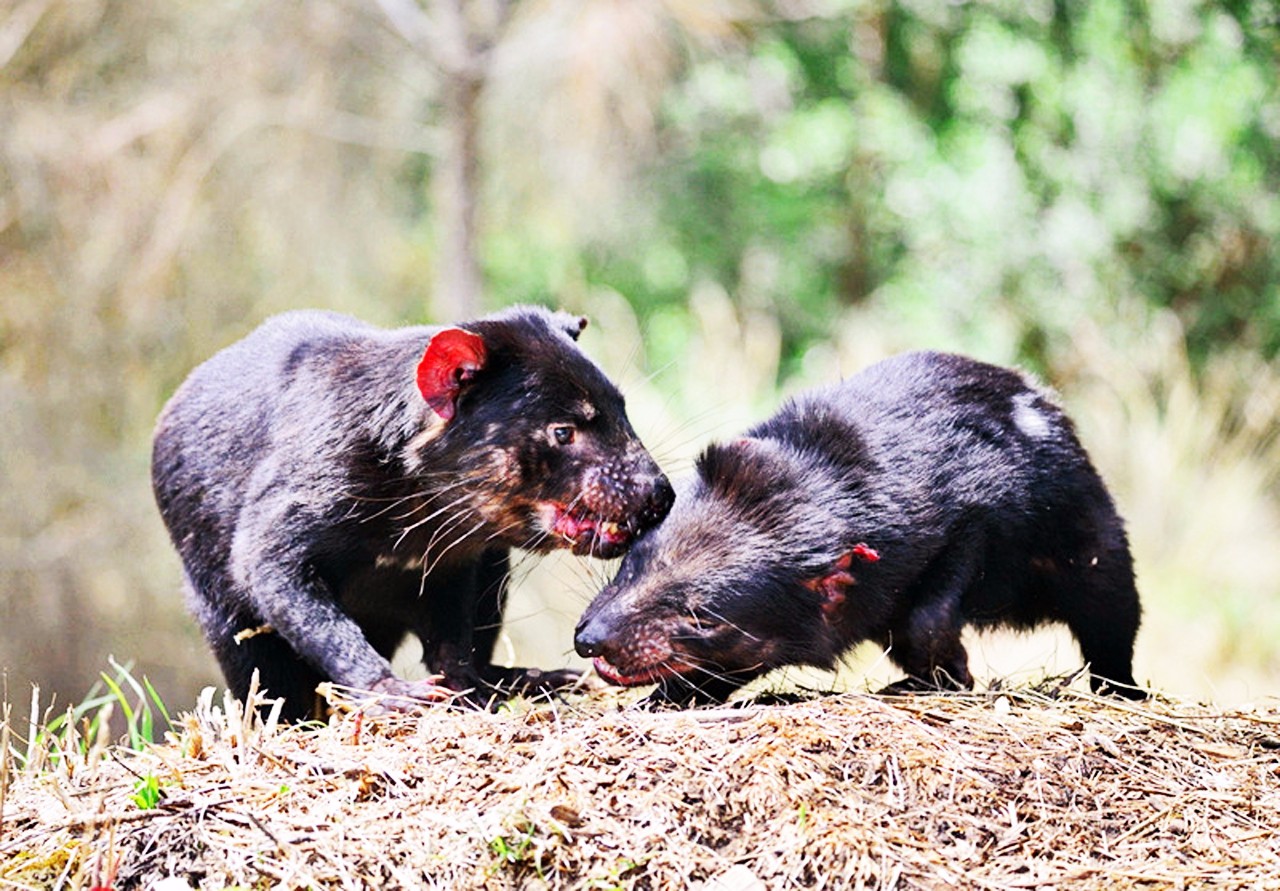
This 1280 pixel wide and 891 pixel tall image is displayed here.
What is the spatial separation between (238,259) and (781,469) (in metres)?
6.60

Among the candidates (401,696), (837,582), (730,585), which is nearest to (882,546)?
(837,582)

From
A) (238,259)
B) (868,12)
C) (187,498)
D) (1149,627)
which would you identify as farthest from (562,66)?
(868,12)

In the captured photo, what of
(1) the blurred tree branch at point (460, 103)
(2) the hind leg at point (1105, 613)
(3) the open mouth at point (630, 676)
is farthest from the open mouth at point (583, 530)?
(1) the blurred tree branch at point (460, 103)

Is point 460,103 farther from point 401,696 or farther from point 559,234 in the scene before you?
point 401,696

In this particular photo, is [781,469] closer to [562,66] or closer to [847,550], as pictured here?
[847,550]

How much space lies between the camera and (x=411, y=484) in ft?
12.4

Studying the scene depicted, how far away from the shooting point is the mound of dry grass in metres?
2.71

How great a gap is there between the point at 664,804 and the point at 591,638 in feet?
2.56

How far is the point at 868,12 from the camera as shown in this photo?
14.4 meters

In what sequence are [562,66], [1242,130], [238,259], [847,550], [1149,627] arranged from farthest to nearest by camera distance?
[1242,130] < [238,259] < [562,66] < [1149,627] < [847,550]

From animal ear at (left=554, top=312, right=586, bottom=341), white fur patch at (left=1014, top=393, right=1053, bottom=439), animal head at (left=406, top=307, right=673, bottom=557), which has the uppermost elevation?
animal ear at (left=554, top=312, right=586, bottom=341)

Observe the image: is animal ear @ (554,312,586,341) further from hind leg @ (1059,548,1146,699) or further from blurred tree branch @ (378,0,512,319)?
blurred tree branch @ (378,0,512,319)

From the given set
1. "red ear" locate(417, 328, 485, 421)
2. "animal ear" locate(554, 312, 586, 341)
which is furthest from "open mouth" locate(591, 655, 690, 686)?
"animal ear" locate(554, 312, 586, 341)

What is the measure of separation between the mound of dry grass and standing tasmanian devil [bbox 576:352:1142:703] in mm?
382
